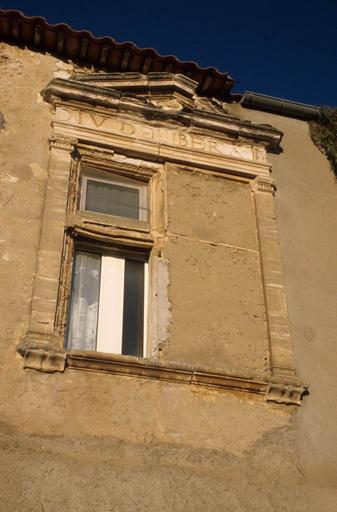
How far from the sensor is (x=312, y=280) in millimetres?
6734

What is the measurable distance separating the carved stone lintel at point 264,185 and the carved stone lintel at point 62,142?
6.48ft

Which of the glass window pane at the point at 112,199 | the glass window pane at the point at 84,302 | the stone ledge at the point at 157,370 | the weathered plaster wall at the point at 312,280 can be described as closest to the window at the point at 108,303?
the glass window pane at the point at 84,302

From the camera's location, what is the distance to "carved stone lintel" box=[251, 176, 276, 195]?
735cm

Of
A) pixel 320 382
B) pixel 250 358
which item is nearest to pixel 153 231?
pixel 250 358

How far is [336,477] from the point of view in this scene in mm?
5301

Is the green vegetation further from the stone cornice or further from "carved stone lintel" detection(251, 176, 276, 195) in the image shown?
"carved stone lintel" detection(251, 176, 276, 195)

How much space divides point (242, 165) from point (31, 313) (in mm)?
3104

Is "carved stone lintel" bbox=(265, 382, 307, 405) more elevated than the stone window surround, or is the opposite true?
the stone window surround

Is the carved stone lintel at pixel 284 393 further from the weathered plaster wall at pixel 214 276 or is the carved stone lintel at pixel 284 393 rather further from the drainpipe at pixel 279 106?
the drainpipe at pixel 279 106

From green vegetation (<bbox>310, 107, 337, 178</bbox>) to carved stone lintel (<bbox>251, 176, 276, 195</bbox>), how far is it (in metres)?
1.07

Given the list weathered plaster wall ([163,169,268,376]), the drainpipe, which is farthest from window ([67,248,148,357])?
the drainpipe

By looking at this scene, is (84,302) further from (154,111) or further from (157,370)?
(154,111)

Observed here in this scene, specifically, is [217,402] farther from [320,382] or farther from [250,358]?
[320,382]

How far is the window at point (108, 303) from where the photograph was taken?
5867 mm
